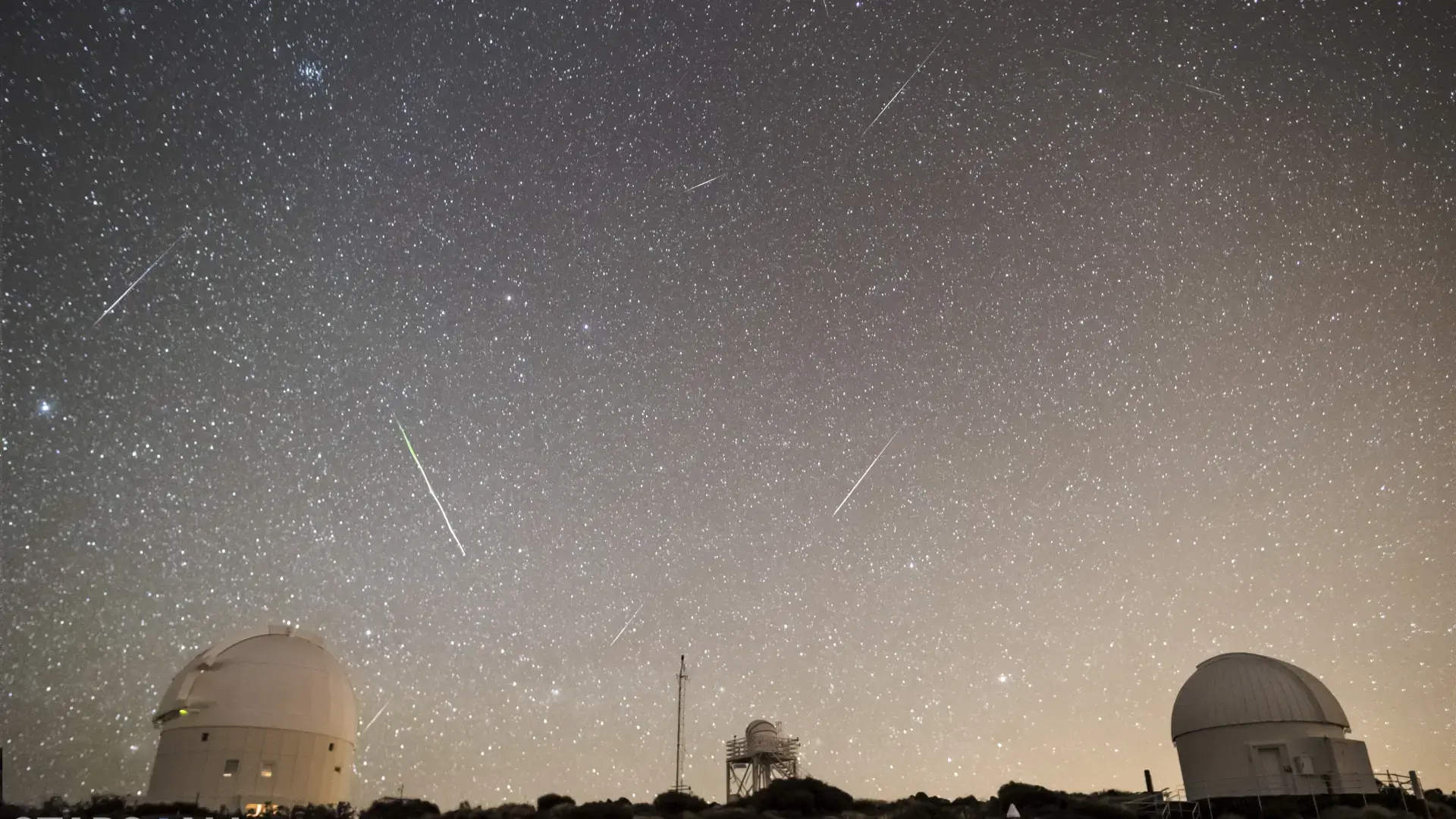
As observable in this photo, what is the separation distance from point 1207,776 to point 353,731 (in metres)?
25.7

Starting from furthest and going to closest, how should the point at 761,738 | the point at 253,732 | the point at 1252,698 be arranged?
the point at 761,738 → the point at 1252,698 → the point at 253,732

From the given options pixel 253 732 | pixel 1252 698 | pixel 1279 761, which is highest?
pixel 1252 698

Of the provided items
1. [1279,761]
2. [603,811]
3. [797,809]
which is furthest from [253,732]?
[1279,761]

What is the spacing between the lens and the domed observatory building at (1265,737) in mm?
23547

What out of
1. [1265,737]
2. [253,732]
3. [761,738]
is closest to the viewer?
[1265,737]

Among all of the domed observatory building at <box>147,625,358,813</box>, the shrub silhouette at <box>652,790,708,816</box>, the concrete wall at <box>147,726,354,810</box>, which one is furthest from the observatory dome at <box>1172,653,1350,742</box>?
the concrete wall at <box>147,726,354,810</box>

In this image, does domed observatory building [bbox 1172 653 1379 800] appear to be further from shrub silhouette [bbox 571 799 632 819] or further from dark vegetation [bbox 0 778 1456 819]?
shrub silhouette [bbox 571 799 632 819]

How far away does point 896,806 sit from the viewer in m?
24.5

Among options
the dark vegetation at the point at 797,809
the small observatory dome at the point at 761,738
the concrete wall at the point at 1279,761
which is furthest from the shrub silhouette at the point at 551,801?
the concrete wall at the point at 1279,761

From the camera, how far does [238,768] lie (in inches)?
952

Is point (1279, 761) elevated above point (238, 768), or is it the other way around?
point (238, 768)

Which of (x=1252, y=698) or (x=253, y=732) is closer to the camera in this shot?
(x=253, y=732)

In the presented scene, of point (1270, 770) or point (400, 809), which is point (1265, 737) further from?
point (400, 809)

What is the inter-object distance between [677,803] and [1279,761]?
16646 mm
